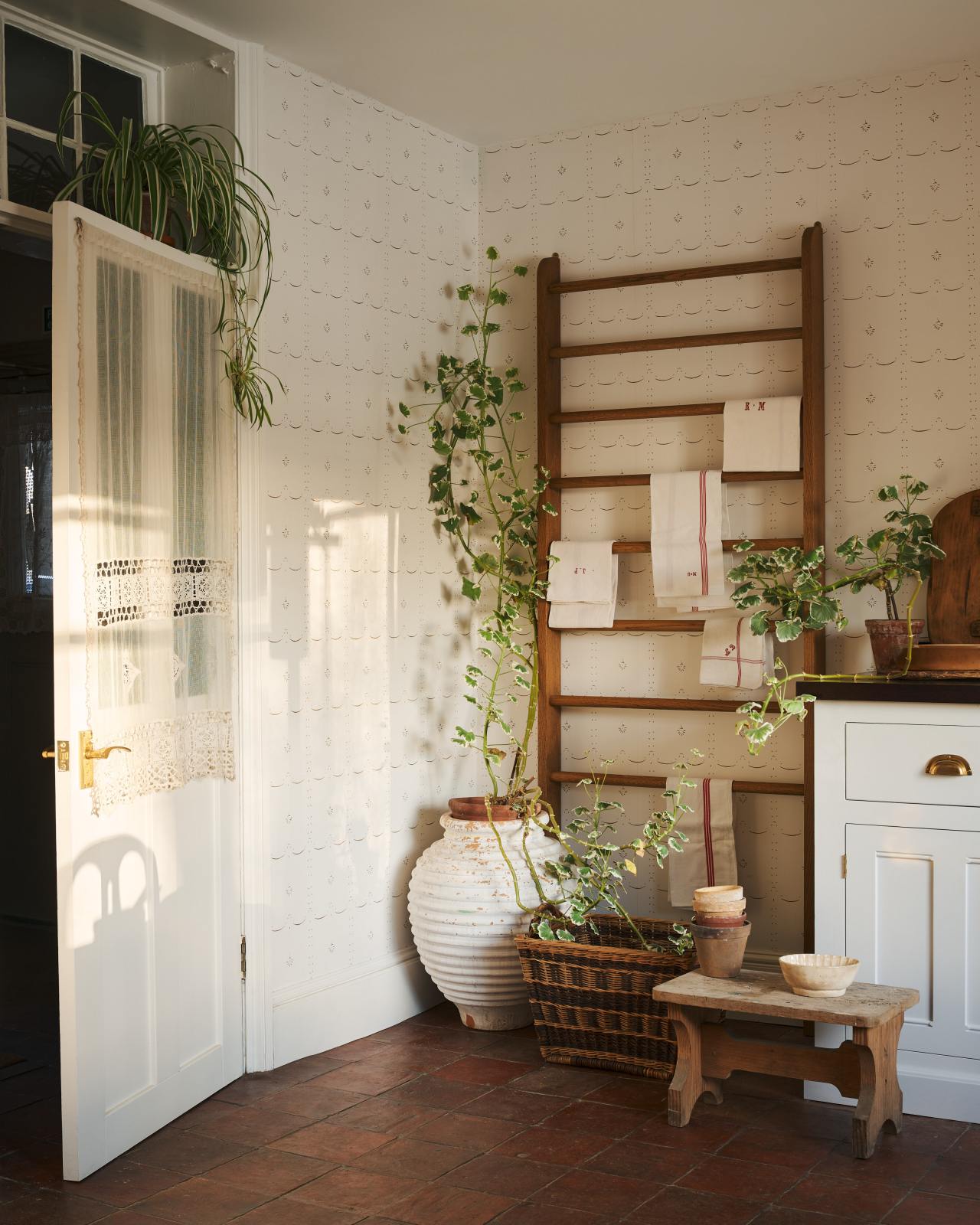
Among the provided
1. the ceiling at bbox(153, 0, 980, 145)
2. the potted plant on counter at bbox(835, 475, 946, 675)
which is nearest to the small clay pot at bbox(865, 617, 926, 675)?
the potted plant on counter at bbox(835, 475, 946, 675)

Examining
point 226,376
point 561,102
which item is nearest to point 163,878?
point 226,376

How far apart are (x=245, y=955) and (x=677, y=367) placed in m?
2.21

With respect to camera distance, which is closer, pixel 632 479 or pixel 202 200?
pixel 202 200

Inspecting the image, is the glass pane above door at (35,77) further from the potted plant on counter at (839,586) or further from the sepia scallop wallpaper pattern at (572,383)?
the potted plant on counter at (839,586)

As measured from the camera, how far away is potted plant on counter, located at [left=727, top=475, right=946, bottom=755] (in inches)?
132

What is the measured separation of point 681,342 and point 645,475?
0.43 m

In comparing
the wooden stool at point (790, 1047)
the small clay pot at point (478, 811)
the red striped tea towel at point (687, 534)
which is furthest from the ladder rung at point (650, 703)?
the wooden stool at point (790, 1047)

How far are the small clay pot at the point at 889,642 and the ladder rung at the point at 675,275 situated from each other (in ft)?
3.80

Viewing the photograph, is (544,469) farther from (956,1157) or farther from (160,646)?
(956,1157)

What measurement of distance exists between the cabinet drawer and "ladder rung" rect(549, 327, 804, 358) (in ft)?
4.31

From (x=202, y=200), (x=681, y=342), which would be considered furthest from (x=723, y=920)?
(x=202, y=200)

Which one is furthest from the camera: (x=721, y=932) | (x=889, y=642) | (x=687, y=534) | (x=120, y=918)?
(x=687, y=534)

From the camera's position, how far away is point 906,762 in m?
3.11

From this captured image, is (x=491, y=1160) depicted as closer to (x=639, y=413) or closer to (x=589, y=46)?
(x=639, y=413)
